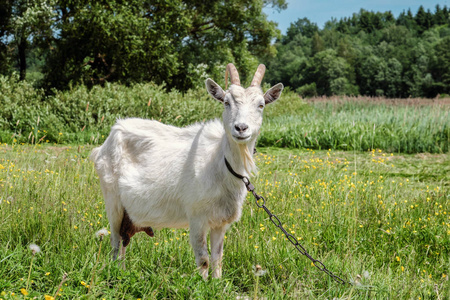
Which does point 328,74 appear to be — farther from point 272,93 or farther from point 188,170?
point 188,170

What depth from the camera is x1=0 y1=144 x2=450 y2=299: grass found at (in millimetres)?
2803

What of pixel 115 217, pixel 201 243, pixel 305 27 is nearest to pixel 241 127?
pixel 201 243

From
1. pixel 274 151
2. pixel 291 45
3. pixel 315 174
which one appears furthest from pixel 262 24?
pixel 291 45

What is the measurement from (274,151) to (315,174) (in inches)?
171

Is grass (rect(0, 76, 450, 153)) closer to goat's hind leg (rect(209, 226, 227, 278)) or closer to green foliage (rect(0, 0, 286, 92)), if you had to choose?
green foliage (rect(0, 0, 286, 92))

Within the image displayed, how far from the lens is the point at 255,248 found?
3.75m

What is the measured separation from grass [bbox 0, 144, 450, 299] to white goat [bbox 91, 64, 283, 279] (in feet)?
0.90

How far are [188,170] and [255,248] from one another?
0.98 metres

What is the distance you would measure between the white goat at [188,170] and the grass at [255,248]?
0.28 metres

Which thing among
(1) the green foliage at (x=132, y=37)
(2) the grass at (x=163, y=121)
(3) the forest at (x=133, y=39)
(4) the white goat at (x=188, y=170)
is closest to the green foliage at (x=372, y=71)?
(3) the forest at (x=133, y=39)

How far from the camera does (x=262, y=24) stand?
2255cm

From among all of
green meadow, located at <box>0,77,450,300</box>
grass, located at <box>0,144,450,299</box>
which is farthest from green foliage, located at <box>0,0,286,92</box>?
grass, located at <box>0,144,450,299</box>

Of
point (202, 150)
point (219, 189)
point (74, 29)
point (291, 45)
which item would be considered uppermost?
point (291, 45)

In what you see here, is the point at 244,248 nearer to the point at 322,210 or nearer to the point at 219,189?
the point at 219,189
